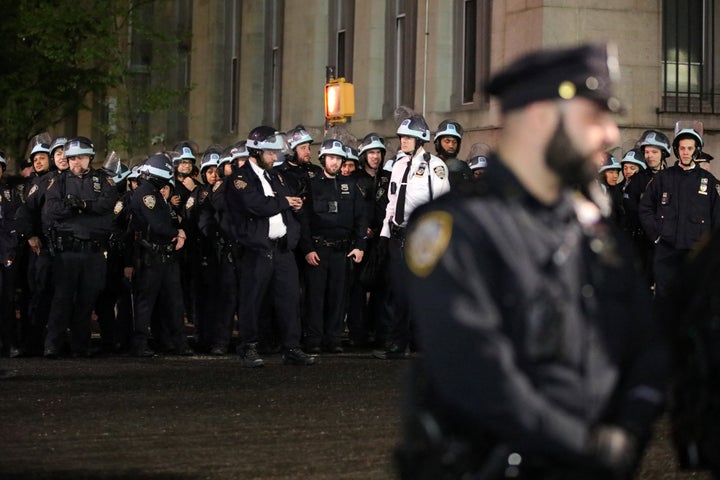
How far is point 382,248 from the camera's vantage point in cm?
1691

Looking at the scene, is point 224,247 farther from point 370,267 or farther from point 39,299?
point 39,299

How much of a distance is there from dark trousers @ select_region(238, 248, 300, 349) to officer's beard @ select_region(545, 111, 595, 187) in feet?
36.3

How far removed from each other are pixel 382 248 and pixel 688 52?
10892mm

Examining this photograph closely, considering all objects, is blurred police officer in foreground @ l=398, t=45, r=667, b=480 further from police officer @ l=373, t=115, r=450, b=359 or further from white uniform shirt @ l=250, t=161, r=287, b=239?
police officer @ l=373, t=115, r=450, b=359

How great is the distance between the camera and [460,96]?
27.9 m

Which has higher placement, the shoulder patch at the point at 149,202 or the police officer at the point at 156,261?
the shoulder patch at the point at 149,202

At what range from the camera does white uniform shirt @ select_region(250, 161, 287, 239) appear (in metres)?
14.8

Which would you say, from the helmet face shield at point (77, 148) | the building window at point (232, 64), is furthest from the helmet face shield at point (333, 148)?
the building window at point (232, 64)

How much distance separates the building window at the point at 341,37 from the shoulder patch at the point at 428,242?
28026mm

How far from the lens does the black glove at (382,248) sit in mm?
16531

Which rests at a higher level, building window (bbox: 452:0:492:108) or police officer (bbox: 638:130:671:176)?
building window (bbox: 452:0:492:108)

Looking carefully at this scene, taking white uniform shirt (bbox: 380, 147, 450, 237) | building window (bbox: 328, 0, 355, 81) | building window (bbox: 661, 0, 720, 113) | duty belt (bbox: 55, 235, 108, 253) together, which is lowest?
duty belt (bbox: 55, 235, 108, 253)

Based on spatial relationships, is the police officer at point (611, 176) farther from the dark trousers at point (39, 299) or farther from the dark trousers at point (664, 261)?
the dark trousers at point (39, 299)

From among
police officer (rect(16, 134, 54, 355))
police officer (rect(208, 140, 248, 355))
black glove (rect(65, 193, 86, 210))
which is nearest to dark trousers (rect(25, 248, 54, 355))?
police officer (rect(16, 134, 54, 355))
